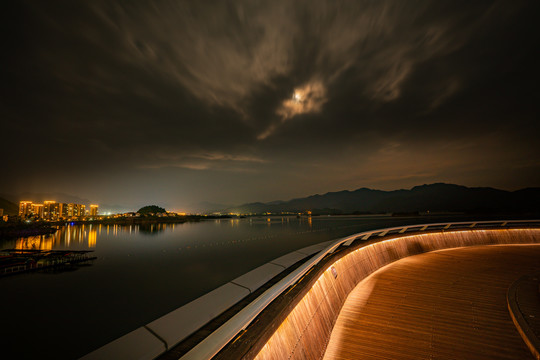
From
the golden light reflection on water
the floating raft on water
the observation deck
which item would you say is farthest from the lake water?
the golden light reflection on water

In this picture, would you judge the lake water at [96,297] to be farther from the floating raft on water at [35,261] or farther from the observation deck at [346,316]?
the observation deck at [346,316]

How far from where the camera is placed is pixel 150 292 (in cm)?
2080

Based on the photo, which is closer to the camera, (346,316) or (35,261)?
(346,316)

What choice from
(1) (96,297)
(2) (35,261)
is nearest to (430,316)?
(1) (96,297)

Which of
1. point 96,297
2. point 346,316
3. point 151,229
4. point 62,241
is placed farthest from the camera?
point 151,229

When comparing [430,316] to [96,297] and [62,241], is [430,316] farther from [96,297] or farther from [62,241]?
[62,241]

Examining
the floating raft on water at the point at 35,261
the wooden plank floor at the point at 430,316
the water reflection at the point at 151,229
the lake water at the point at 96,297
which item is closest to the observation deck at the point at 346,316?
the wooden plank floor at the point at 430,316

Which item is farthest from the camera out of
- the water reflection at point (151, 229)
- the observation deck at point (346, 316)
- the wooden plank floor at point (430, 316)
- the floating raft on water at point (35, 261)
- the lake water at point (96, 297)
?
the water reflection at point (151, 229)

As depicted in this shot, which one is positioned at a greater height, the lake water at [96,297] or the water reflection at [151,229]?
the water reflection at [151,229]

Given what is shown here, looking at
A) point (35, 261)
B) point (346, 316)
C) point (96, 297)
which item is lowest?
point (96, 297)

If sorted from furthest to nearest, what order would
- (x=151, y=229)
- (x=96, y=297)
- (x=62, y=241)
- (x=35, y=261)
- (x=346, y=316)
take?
(x=151, y=229) → (x=62, y=241) → (x=35, y=261) → (x=96, y=297) → (x=346, y=316)

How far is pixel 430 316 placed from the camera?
4633 mm

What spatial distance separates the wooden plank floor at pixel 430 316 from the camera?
11.7 ft

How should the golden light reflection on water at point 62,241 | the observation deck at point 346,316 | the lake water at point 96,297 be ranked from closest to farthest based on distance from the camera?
the observation deck at point 346,316 → the lake water at point 96,297 → the golden light reflection on water at point 62,241
